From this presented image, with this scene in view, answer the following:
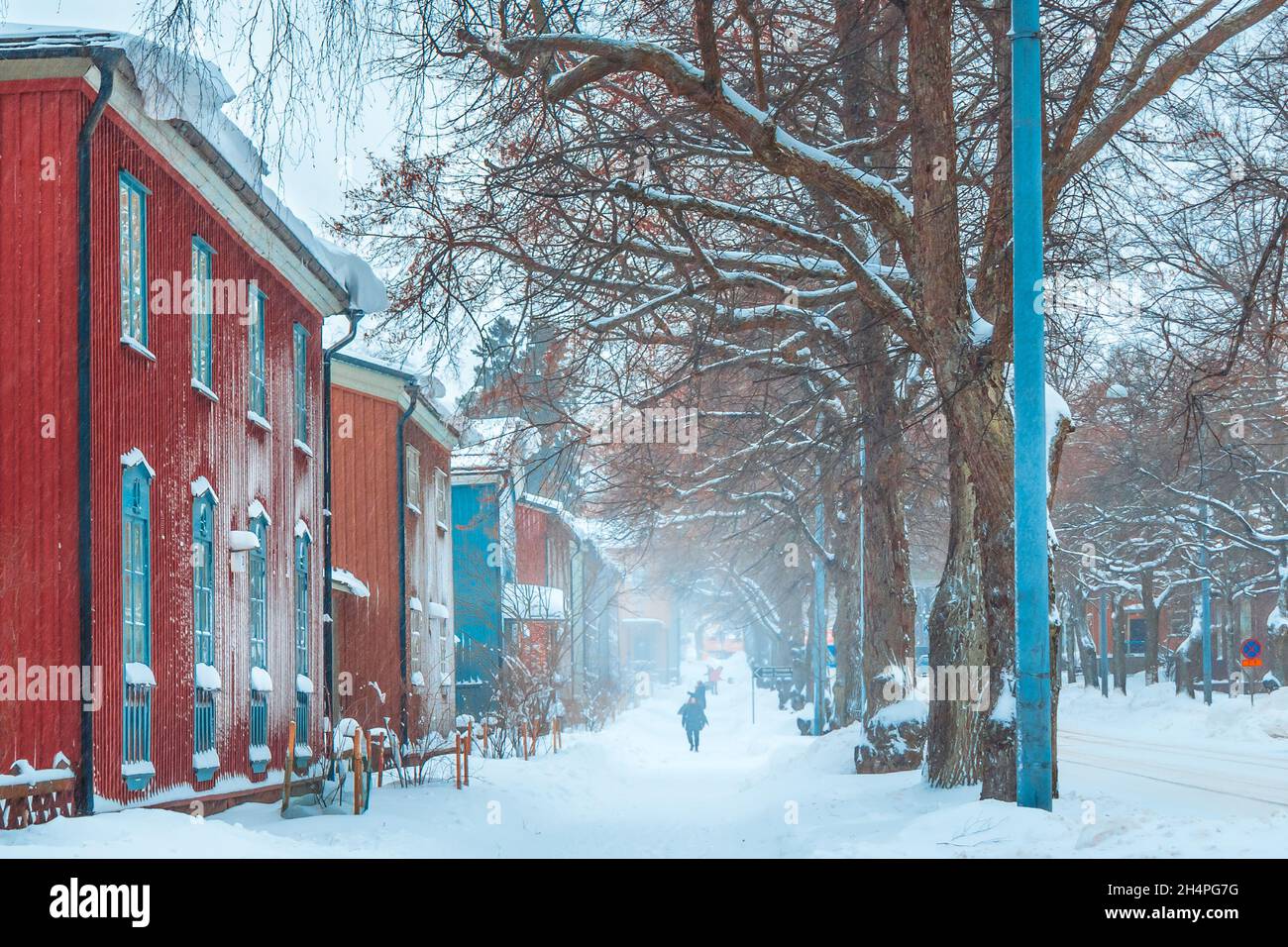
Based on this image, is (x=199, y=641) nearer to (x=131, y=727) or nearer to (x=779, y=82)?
(x=131, y=727)

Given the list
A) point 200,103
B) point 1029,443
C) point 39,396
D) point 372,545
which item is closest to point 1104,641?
point 372,545

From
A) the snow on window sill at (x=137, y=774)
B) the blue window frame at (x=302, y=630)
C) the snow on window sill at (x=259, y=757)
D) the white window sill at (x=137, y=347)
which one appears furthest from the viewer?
the blue window frame at (x=302, y=630)

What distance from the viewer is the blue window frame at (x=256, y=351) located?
18.5 metres

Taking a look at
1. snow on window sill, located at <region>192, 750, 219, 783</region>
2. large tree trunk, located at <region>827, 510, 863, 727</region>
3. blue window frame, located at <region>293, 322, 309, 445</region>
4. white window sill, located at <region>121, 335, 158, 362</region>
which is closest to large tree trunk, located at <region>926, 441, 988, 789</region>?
snow on window sill, located at <region>192, 750, 219, 783</region>

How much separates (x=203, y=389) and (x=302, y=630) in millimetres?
5556

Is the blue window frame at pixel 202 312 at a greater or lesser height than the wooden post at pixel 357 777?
greater

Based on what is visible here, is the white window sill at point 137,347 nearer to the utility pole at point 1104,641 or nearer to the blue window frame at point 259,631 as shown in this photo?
the blue window frame at point 259,631

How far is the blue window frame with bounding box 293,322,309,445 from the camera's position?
21.1 meters

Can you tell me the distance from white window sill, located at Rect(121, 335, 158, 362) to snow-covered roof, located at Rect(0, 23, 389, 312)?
1.68m

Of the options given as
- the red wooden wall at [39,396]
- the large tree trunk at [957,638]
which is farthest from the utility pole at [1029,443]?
the red wooden wall at [39,396]

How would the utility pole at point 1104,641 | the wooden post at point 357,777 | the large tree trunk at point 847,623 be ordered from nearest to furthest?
1. the wooden post at point 357,777
2. the large tree trunk at point 847,623
3. the utility pole at point 1104,641

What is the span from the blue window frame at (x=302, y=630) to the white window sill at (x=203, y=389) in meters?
4.28

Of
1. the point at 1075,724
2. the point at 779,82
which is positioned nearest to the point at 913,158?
the point at 779,82

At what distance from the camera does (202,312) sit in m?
16.6
